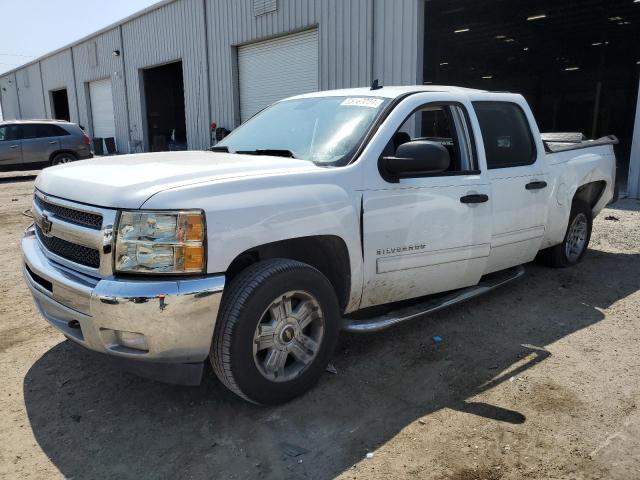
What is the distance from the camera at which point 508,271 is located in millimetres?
5012

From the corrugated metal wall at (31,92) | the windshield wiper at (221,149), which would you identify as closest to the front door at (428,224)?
the windshield wiper at (221,149)

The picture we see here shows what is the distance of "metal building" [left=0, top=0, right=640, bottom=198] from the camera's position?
12.3 m

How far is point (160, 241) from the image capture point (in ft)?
8.59

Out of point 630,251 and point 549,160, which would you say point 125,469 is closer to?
point 549,160

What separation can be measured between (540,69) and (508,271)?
31981 millimetres

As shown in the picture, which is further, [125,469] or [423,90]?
[423,90]

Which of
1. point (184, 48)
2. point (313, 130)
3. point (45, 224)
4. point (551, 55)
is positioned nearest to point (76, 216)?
point (45, 224)

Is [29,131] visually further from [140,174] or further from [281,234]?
[281,234]

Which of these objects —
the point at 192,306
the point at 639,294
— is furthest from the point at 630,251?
the point at 192,306

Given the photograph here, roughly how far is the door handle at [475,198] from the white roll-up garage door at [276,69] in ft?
35.1

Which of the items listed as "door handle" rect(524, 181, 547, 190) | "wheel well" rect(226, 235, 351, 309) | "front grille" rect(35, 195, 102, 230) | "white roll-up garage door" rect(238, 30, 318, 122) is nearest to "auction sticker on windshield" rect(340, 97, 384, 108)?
"wheel well" rect(226, 235, 351, 309)

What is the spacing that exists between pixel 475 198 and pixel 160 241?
2.39 metres

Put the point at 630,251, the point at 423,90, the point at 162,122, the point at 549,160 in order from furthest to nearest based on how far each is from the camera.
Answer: the point at 162,122, the point at 630,251, the point at 549,160, the point at 423,90

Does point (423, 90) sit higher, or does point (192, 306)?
point (423, 90)
